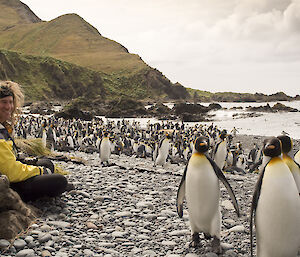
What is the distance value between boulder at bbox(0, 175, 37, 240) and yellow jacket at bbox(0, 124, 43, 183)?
21 cm

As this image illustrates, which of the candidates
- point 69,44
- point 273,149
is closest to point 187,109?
point 273,149

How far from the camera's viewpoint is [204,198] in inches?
126

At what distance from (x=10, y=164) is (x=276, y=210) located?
2.67 metres

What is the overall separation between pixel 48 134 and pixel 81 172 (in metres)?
6.49

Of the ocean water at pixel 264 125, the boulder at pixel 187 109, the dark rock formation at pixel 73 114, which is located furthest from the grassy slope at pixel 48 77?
the ocean water at pixel 264 125

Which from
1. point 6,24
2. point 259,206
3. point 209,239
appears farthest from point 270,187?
point 6,24

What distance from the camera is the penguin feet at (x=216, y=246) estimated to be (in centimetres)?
301

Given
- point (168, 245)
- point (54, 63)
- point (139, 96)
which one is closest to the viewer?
point (168, 245)

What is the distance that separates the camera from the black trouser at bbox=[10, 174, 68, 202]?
3.47 metres

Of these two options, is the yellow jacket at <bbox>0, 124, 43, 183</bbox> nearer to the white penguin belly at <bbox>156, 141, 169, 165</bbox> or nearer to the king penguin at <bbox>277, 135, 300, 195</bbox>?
the king penguin at <bbox>277, 135, 300, 195</bbox>

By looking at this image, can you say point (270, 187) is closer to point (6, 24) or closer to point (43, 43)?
point (43, 43)

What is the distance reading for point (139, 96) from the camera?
75.5 m

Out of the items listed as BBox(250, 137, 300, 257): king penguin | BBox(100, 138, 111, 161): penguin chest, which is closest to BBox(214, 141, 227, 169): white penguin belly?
BBox(100, 138, 111, 161): penguin chest

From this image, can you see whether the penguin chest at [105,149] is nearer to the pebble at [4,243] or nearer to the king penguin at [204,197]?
the king penguin at [204,197]
